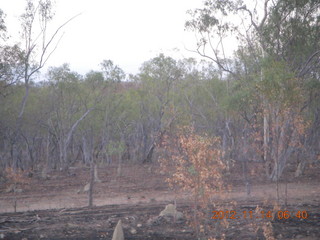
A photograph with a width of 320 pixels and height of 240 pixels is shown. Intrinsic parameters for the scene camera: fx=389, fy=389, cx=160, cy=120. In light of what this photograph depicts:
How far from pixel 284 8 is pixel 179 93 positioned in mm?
12665

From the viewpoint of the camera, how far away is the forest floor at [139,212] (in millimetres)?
7875

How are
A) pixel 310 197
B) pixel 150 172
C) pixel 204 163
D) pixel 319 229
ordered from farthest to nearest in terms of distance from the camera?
pixel 150 172
pixel 310 197
pixel 319 229
pixel 204 163

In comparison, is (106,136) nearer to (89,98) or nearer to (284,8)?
(89,98)

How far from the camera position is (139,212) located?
10094 millimetres

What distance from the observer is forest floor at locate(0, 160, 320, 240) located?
25.8 feet

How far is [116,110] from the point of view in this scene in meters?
29.0

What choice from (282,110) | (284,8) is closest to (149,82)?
(284,8)

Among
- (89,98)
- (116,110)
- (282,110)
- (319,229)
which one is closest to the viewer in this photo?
(319,229)

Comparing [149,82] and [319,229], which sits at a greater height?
[149,82]
